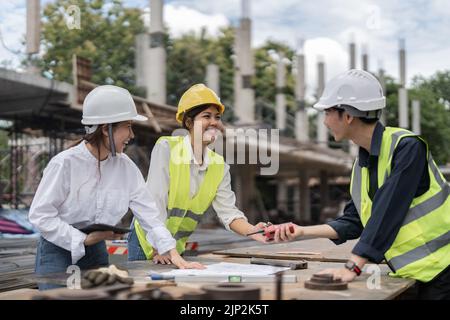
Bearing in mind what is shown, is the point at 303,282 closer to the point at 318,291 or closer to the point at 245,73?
the point at 318,291

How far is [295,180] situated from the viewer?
1519 inches

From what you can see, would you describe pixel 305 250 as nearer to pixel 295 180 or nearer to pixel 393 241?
pixel 393 241

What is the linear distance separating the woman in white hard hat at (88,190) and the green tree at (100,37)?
1328 cm

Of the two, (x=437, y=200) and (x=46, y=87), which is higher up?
(x=46, y=87)

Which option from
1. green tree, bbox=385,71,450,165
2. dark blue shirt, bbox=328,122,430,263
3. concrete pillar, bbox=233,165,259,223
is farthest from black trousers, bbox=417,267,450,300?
concrete pillar, bbox=233,165,259,223

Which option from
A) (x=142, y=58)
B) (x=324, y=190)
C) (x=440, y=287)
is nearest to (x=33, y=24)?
(x=142, y=58)

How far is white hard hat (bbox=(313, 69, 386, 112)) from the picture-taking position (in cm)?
272

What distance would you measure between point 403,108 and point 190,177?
18636mm

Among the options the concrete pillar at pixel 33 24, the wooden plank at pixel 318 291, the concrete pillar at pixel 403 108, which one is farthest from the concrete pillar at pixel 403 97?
the wooden plank at pixel 318 291

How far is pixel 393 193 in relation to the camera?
2.57 metres

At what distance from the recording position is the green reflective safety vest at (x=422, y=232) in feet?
8.75
